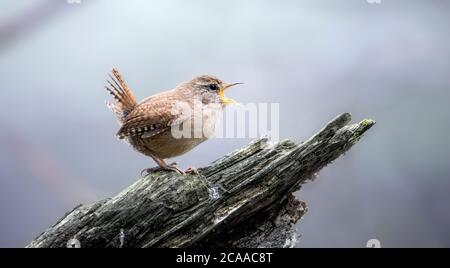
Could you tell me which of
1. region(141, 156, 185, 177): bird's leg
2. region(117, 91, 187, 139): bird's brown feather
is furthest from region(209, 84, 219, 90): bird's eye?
region(141, 156, 185, 177): bird's leg

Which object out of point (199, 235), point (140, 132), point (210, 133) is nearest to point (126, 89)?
point (140, 132)

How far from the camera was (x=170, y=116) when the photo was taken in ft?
14.4

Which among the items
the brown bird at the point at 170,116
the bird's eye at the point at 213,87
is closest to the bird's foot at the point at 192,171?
the brown bird at the point at 170,116

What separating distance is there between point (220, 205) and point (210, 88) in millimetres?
1319

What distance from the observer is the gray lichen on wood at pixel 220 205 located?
3836 millimetres

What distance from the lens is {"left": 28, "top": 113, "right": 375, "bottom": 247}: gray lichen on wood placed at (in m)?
3.84

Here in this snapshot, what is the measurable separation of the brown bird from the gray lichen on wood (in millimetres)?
337

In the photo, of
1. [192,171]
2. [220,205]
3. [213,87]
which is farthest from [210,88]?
[220,205]

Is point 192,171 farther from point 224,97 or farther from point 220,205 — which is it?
point 224,97

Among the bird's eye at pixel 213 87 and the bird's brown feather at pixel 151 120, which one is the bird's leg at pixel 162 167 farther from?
the bird's eye at pixel 213 87

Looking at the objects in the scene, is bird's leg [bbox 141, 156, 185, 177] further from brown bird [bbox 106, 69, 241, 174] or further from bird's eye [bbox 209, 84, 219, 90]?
bird's eye [bbox 209, 84, 219, 90]

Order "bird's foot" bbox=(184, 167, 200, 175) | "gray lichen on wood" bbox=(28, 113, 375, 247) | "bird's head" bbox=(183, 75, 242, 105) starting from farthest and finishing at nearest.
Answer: "bird's head" bbox=(183, 75, 242, 105) < "bird's foot" bbox=(184, 167, 200, 175) < "gray lichen on wood" bbox=(28, 113, 375, 247)

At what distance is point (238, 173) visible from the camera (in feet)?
13.4
